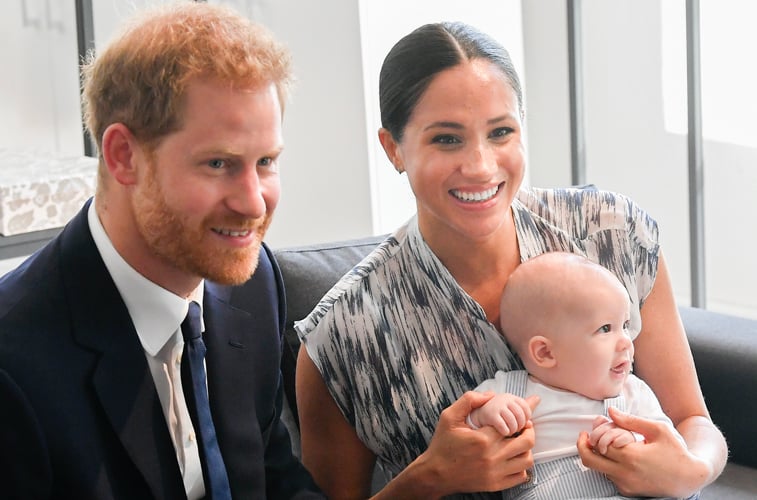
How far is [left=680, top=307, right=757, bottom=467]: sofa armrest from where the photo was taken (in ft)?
7.43

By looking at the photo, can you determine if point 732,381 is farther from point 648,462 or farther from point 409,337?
point 409,337

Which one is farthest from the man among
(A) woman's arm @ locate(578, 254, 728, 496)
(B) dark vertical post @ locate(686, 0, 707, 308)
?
(B) dark vertical post @ locate(686, 0, 707, 308)

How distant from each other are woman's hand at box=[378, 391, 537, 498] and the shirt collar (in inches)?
19.4

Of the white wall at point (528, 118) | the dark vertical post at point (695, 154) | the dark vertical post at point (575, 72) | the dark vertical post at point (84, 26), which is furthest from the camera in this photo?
the dark vertical post at point (575, 72)

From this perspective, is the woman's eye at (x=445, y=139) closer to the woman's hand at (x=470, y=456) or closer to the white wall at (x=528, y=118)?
the woman's hand at (x=470, y=456)

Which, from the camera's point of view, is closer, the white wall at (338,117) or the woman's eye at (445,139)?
the woman's eye at (445,139)

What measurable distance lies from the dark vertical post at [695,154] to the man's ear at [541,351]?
2622 millimetres

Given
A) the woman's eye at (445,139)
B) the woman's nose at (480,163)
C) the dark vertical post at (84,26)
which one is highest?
the dark vertical post at (84,26)

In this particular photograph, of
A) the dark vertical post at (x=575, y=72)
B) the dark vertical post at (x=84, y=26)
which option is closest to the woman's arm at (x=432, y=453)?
the dark vertical post at (x=84, y=26)

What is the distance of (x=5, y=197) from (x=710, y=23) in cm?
341

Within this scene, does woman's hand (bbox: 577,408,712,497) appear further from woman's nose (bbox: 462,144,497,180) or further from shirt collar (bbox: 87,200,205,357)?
shirt collar (bbox: 87,200,205,357)

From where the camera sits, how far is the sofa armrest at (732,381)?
2.26 metres

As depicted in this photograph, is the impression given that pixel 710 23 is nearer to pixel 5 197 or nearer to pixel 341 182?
pixel 341 182

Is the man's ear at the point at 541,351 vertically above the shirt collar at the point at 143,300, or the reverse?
the shirt collar at the point at 143,300
